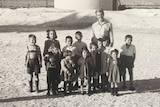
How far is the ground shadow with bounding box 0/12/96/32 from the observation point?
16400 millimetres

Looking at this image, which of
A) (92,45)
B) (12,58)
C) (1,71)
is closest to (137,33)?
(12,58)

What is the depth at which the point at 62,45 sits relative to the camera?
12.0 meters

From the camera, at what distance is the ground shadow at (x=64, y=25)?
646 inches

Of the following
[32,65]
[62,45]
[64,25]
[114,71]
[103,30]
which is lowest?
[114,71]

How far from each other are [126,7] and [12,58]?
44.6 ft

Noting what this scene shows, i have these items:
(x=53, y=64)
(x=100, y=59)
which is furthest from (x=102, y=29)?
(x=53, y=64)

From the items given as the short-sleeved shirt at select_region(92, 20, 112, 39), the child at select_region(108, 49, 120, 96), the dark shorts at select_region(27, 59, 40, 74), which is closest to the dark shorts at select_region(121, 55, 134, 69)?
the child at select_region(108, 49, 120, 96)

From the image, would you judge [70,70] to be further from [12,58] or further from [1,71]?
[12,58]

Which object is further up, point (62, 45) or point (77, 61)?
point (62, 45)

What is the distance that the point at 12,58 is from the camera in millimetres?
9914

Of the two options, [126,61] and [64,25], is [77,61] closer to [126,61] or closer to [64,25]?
[126,61]

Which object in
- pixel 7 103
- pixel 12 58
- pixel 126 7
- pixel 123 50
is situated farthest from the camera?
pixel 126 7

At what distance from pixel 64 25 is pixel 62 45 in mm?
5565

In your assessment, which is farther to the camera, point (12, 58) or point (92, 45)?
point (12, 58)
